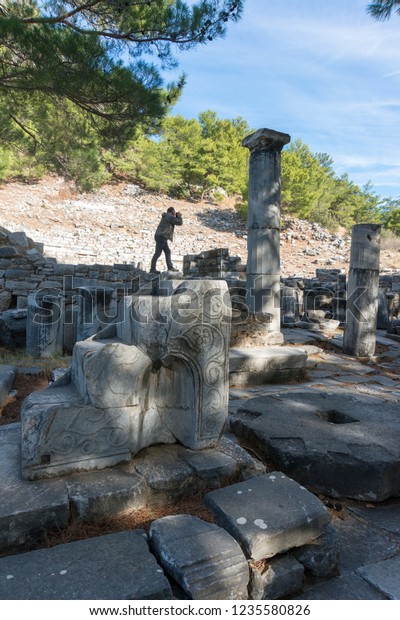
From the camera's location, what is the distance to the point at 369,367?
570 centimetres

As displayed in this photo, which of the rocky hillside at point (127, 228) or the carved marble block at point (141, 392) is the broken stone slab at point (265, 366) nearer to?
the carved marble block at point (141, 392)

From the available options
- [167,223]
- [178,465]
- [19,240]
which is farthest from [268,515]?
[19,240]

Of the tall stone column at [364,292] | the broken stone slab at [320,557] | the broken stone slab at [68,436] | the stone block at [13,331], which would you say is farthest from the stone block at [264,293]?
A: the broken stone slab at [320,557]

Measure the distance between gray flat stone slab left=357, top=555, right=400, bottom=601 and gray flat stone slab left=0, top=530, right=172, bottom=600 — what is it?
0.87 m

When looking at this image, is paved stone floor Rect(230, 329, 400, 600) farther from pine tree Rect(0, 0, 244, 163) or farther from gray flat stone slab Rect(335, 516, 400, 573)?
pine tree Rect(0, 0, 244, 163)

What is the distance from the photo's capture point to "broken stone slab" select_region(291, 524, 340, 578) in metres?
1.63

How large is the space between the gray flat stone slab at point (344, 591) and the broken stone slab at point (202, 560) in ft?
0.97

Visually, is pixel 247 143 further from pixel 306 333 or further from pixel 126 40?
pixel 306 333

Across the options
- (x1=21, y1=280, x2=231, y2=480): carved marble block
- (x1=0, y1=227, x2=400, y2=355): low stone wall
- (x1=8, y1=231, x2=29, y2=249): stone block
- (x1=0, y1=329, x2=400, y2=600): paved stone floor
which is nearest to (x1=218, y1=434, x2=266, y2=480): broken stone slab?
(x1=21, y1=280, x2=231, y2=480): carved marble block

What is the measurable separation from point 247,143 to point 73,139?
168 inches

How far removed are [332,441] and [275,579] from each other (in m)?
1.13

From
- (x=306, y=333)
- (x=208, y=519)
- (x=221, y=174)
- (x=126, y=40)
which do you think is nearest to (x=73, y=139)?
(x=126, y=40)

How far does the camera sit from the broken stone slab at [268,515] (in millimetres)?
1582

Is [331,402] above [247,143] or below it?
below
